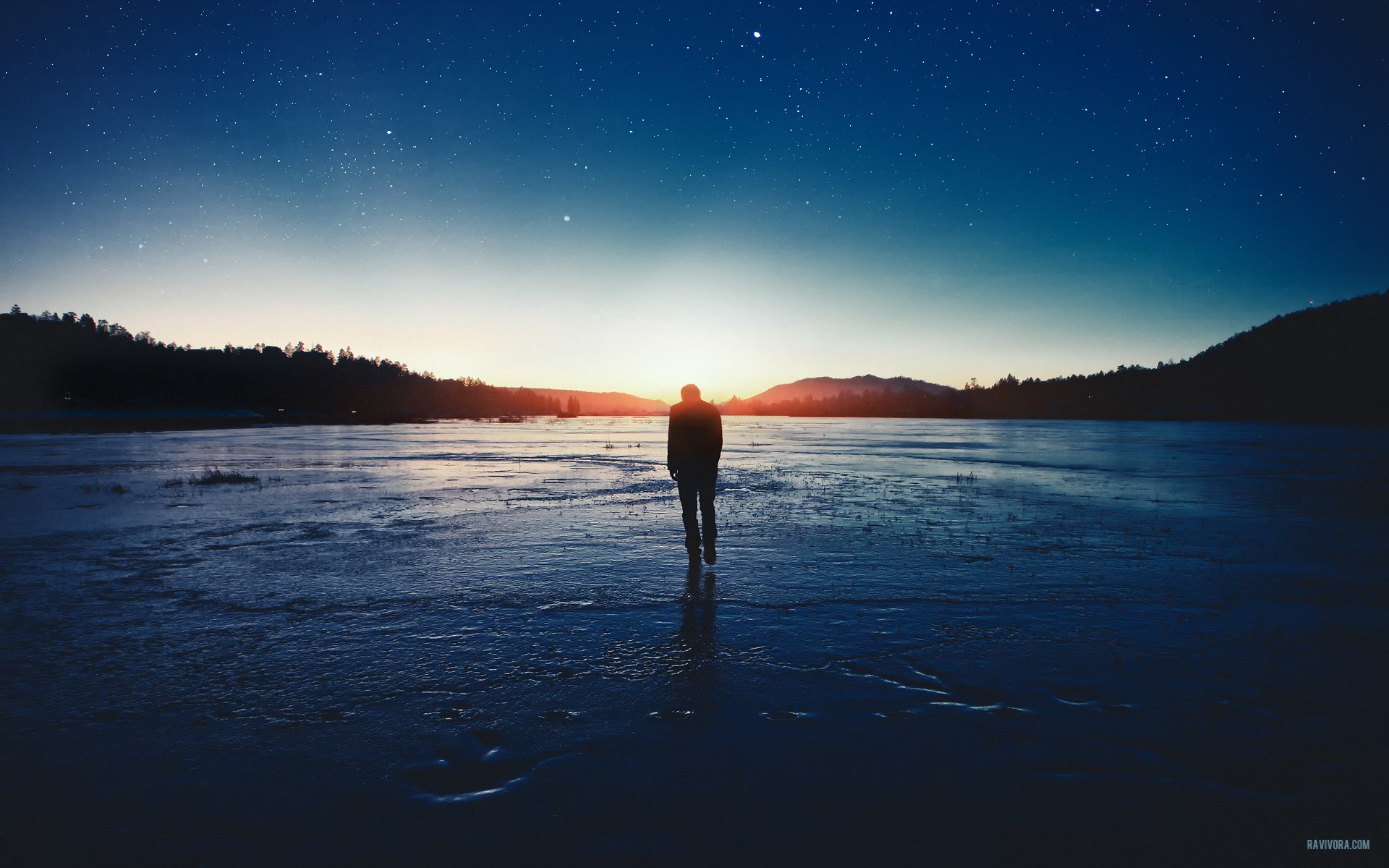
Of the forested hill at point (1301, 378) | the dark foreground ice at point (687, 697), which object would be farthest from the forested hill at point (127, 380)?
the forested hill at point (1301, 378)

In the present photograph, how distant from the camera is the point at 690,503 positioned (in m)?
9.63

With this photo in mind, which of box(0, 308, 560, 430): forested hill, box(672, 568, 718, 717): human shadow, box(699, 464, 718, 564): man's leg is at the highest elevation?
box(0, 308, 560, 430): forested hill

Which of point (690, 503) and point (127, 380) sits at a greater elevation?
point (127, 380)

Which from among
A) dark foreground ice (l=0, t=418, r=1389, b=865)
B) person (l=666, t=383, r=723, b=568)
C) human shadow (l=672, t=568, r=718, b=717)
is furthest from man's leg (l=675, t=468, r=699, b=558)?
human shadow (l=672, t=568, r=718, b=717)

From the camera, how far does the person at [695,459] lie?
372 inches

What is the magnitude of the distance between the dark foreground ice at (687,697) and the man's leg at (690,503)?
0.43 meters

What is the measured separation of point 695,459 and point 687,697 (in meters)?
4.81

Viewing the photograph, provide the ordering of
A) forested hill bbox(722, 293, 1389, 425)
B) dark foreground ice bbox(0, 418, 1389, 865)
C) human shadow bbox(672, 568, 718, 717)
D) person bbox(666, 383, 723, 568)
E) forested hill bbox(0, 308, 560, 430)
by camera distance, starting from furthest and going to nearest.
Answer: forested hill bbox(722, 293, 1389, 425)
forested hill bbox(0, 308, 560, 430)
person bbox(666, 383, 723, 568)
human shadow bbox(672, 568, 718, 717)
dark foreground ice bbox(0, 418, 1389, 865)

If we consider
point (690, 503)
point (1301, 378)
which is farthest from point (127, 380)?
point (1301, 378)

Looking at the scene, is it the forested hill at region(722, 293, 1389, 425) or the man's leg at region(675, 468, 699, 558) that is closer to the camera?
the man's leg at region(675, 468, 699, 558)

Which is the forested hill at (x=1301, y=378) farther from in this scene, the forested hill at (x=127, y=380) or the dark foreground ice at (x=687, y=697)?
the forested hill at (x=127, y=380)

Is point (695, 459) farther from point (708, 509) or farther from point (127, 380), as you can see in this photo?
point (127, 380)

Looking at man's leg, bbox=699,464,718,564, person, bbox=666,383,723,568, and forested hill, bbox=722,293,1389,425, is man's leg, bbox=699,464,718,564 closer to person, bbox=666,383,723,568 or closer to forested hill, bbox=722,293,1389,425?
person, bbox=666,383,723,568

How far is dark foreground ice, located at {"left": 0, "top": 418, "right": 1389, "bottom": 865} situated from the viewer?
340cm
